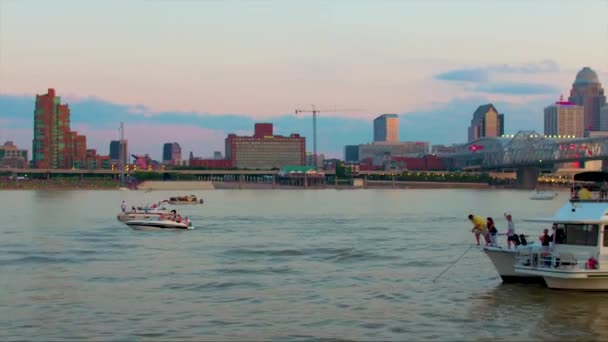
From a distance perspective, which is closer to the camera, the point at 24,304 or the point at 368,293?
the point at 24,304

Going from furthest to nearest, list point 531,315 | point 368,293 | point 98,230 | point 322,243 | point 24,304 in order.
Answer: point 98,230 → point 322,243 → point 368,293 → point 24,304 → point 531,315

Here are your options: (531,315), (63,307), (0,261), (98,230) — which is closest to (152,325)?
(63,307)

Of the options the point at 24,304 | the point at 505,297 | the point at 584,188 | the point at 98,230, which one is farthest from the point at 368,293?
the point at 98,230

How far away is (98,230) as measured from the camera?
67812mm

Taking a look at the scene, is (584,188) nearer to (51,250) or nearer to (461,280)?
(461,280)

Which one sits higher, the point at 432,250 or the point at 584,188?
the point at 584,188

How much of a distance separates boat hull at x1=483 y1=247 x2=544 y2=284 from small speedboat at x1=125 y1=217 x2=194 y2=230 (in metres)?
35.9

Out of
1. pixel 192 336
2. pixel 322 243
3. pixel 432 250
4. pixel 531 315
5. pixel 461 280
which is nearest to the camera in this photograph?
pixel 192 336

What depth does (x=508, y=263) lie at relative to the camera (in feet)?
112

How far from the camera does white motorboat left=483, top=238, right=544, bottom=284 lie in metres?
33.6

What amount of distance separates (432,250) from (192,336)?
88.5ft

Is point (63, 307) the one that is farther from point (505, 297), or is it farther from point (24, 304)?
point (505, 297)

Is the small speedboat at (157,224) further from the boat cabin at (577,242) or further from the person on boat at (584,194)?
the person on boat at (584,194)

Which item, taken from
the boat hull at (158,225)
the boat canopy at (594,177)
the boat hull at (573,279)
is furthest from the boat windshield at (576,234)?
the boat hull at (158,225)
